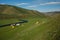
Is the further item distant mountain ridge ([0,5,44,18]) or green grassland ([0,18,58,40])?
distant mountain ridge ([0,5,44,18])

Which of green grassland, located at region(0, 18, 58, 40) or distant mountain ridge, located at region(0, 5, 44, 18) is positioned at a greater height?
distant mountain ridge, located at region(0, 5, 44, 18)

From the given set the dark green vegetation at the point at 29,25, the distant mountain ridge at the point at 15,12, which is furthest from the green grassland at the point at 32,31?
the distant mountain ridge at the point at 15,12

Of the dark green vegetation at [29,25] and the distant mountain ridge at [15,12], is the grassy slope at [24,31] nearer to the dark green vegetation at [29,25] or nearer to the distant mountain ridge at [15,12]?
the dark green vegetation at [29,25]

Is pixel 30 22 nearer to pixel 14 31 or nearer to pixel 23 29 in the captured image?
pixel 23 29

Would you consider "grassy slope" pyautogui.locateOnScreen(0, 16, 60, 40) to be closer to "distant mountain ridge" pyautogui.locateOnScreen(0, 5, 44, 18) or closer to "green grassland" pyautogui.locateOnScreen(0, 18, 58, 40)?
"green grassland" pyautogui.locateOnScreen(0, 18, 58, 40)

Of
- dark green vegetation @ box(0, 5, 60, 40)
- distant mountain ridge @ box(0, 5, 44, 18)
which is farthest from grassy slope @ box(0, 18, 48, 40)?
distant mountain ridge @ box(0, 5, 44, 18)

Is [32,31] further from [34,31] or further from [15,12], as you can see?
[15,12]

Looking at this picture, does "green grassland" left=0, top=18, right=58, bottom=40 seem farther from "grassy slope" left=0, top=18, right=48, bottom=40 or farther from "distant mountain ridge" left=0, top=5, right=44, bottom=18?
"distant mountain ridge" left=0, top=5, right=44, bottom=18

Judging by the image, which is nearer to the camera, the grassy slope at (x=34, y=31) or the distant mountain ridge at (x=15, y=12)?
the grassy slope at (x=34, y=31)
